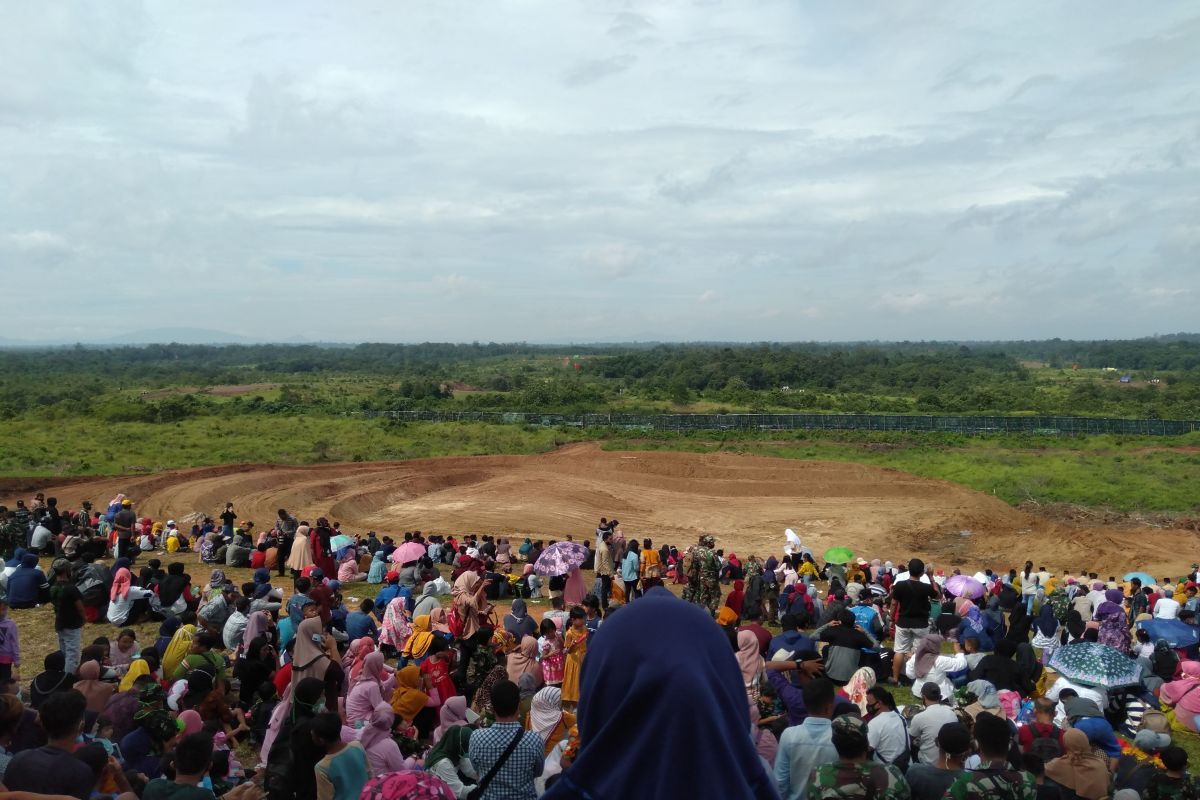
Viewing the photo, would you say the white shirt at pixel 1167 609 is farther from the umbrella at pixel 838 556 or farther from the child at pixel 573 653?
the child at pixel 573 653

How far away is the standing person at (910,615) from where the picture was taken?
9.89m

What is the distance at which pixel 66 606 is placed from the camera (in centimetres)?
943

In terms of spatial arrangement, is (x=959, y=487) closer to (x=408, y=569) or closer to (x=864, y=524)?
(x=864, y=524)

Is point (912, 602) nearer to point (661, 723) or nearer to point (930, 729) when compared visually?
point (930, 729)

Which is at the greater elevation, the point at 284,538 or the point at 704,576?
the point at 704,576

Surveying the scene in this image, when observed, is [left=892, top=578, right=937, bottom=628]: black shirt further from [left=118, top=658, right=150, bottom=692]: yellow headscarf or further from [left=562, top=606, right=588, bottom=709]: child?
[left=118, top=658, right=150, bottom=692]: yellow headscarf

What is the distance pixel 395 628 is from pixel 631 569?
4528mm

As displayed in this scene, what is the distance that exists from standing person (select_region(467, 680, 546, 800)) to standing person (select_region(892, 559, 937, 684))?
19.8 ft

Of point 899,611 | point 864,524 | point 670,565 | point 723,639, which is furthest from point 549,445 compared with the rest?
point 723,639

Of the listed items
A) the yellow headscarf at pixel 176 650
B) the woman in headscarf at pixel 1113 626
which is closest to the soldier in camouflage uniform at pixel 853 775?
the yellow headscarf at pixel 176 650

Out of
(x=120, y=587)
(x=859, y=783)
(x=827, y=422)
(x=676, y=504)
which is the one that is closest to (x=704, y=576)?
(x=859, y=783)

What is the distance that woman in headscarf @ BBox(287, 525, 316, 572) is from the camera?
47.5ft

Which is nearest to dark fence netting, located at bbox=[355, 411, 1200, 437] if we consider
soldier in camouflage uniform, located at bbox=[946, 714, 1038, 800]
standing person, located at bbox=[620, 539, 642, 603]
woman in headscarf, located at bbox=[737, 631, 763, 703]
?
standing person, located at bbox=[620, 539, 642, 603]

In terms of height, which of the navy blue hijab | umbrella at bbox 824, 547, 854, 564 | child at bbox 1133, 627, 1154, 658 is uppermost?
the navy blue hijab
